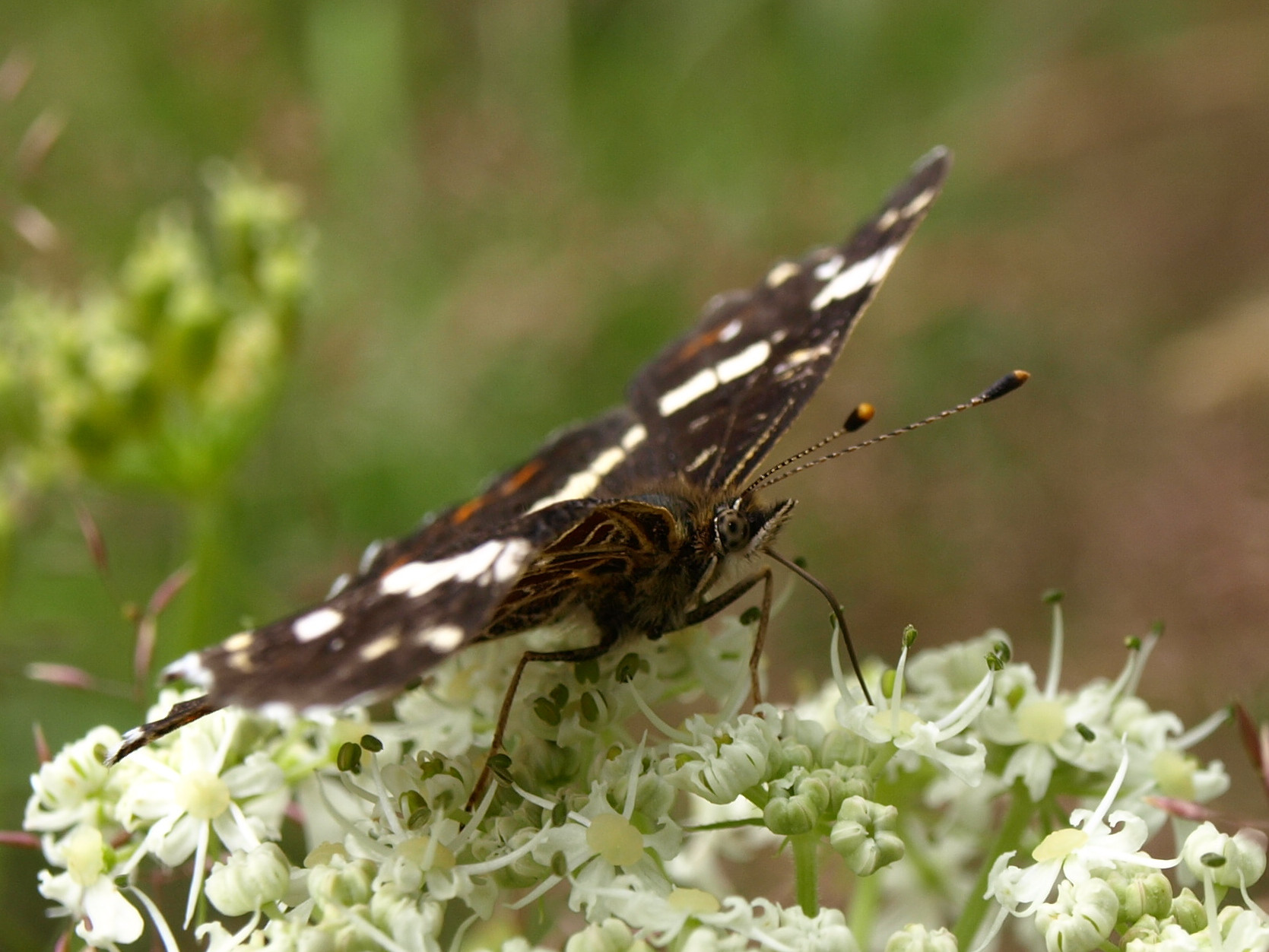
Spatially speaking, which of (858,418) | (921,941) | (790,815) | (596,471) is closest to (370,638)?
(790,815)

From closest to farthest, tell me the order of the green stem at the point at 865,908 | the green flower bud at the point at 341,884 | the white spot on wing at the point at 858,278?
1. the green flower bud at the point at 341,884
2. the green stem at the point at 865,908
3. the white spot on wing at the point at 858,278

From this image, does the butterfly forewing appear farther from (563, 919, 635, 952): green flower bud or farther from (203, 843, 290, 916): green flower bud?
(563, 919, 635, 952): green flower bud

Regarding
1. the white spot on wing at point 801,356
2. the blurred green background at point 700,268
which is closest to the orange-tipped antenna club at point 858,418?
the white spot on wing at point 801,356

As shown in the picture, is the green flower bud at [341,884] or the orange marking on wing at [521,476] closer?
the green flower bud at [341,884]

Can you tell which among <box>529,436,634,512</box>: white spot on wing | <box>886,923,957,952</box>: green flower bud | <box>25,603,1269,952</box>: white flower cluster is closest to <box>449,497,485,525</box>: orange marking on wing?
<box>529,436,634,512</box>: white spot on wing

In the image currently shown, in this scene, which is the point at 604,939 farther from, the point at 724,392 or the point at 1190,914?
the point at 724,392

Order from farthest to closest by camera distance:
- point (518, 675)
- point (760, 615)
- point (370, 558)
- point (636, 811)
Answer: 1. point (370, 558)
2. point (760, 615)
3. point (518, 675)
4. point (636, 811)

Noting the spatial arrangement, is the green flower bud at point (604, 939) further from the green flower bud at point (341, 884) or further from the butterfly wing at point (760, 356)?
the butterfly wing at point (760, 356)
